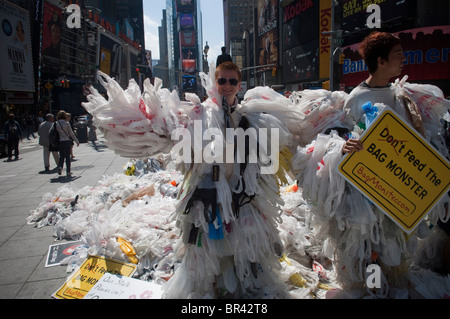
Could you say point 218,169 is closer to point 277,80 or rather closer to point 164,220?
point 164,220

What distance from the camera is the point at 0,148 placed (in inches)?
451

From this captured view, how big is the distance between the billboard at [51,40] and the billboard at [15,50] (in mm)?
1643

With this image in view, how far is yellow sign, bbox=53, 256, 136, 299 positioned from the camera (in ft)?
8.24

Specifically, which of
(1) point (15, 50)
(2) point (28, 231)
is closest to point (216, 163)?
(2) point (28, 231)

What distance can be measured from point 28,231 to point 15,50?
25.2 metres

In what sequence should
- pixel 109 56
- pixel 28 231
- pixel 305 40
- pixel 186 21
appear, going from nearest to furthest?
pixel 28 231
pixel 305 40
pixel 109 56
pixel 186 21

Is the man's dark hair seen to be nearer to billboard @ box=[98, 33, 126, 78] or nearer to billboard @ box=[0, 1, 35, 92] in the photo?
billboard @ box=[0, 1, 35, 92]

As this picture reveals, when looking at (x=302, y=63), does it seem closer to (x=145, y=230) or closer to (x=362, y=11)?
(x=362, y=11)

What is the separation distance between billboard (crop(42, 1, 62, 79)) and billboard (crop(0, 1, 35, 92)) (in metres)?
1.64

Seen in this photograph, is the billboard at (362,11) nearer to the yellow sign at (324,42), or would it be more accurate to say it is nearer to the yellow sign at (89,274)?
the yellow sign at (324,42)

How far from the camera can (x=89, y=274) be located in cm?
271

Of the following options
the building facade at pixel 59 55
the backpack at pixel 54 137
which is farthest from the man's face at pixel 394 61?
the building facade at pixel 59 55
